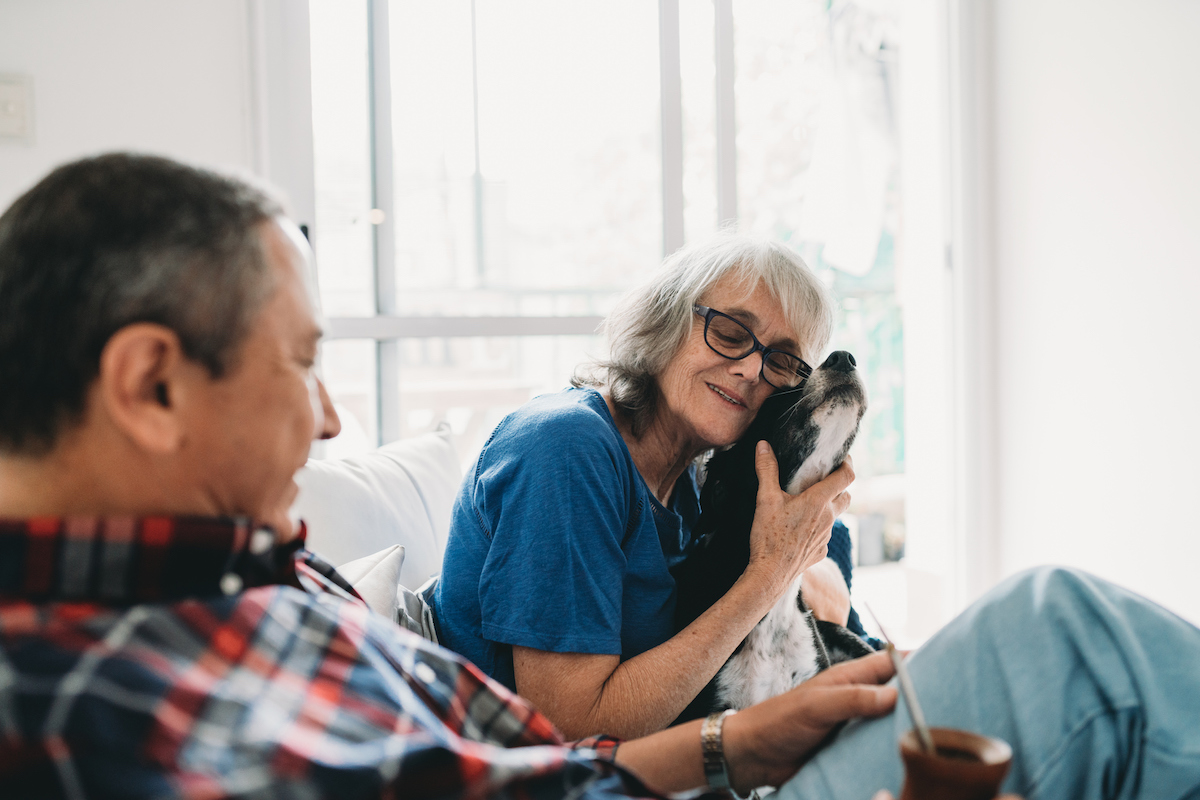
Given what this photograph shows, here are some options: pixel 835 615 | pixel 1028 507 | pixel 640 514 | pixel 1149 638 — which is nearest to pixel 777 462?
pixel 640 514

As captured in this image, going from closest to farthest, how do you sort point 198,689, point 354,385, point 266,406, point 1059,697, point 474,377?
point 198,689, point 266,406, point 1059,697, point 354,385, point 474,377

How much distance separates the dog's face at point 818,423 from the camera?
122 centimetres

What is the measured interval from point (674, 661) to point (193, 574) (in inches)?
25.5

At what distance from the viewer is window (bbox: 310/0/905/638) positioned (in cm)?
226

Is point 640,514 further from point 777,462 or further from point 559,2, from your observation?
point 559,2

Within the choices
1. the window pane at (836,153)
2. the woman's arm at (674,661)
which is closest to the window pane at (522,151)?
the window pane at (836,153)

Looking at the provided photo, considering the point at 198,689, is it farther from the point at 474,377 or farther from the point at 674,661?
the point at 474,377

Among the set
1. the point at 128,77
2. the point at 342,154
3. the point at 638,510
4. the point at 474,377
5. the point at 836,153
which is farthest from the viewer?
the point at 836,153

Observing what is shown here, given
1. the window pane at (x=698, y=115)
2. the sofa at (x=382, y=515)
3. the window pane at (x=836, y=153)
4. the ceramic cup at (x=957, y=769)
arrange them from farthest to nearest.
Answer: the window pane at (x=836, y=153)
the window pane at (x=698, y=115)
the sofa at (x=382, y=515)
the ceramic cup at (x=957, y=769)

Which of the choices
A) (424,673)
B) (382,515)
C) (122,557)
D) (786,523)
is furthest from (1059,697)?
(382,515)

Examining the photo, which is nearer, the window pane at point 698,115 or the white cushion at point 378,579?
the white cushion at point 378,579

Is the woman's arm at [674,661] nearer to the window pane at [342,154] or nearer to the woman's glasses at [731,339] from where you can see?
the woman's glasses at [731,339]

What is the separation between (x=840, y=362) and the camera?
4.19 ft

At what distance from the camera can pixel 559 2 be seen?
8.21ft
